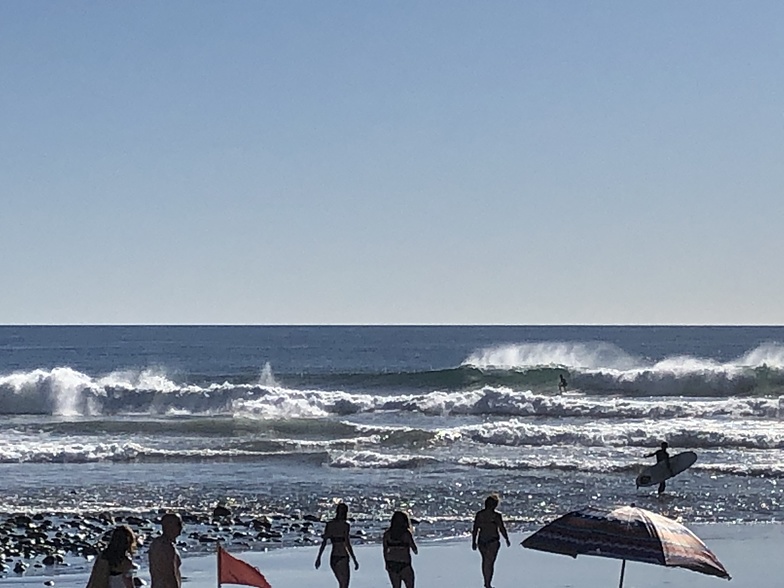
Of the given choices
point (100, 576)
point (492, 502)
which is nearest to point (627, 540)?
point (100, 576)

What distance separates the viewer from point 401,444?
3356cm

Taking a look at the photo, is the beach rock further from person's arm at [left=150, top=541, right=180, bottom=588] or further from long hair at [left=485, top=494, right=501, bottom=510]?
person's arm at [left=150, top=541, right=180, bottom=588]

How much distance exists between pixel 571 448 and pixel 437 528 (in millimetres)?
13294

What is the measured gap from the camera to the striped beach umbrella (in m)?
9.93

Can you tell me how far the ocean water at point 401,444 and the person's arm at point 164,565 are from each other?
867 centimetres

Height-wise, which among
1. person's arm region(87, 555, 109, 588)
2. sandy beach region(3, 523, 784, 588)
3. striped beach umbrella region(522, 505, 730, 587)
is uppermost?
striped beach umbrella region(522, 505, 730, 587)

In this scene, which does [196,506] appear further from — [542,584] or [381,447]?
[381,447]

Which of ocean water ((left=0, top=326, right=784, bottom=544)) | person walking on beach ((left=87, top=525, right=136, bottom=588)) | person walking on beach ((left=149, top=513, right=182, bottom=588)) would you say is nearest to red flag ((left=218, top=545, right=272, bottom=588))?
person walking on beach ((left=149, top=513, right=182, bottom=588))

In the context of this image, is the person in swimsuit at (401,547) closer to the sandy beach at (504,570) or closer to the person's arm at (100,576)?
the sandy beach at (504,570)

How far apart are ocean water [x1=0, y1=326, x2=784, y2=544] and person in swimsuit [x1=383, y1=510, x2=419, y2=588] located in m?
5.67

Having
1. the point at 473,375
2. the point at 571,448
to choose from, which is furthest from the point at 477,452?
the point at 473,375

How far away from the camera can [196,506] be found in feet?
73.7

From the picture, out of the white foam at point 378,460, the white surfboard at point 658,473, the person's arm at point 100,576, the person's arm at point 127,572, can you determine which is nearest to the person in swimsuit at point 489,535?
the person's arm at point 127,572

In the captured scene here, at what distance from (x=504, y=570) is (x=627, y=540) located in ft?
20.3
